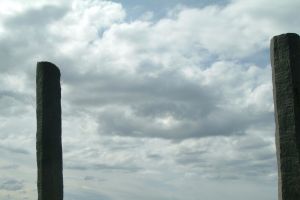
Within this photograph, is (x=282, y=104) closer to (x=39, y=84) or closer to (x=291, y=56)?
(x=291, y=56)

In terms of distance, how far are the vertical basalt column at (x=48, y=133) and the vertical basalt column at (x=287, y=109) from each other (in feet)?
16.3

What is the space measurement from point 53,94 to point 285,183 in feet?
18.9

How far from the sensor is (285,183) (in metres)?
12.5

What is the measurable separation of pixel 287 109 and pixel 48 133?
541 centimetres

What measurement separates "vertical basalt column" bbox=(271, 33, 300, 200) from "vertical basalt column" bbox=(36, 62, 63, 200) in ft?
16.3

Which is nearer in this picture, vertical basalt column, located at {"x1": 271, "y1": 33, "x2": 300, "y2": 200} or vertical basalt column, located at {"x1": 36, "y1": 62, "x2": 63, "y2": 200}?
vertical basalt column, located at {"x1": 271, "y1": 33, "x2": 300, "y2": 200}

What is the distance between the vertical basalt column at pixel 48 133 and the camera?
47.0 feet

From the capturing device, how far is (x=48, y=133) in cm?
1461

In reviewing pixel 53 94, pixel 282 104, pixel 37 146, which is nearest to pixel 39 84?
pixel 53 94

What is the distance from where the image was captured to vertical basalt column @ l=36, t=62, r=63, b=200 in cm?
1431

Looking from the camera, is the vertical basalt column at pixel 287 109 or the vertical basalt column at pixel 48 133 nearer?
the vertical basalt column at pixel 287 109

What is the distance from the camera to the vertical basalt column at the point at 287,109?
12516mm

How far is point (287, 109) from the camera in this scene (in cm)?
1284

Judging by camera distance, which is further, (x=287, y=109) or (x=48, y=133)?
(x=48, y=133)
